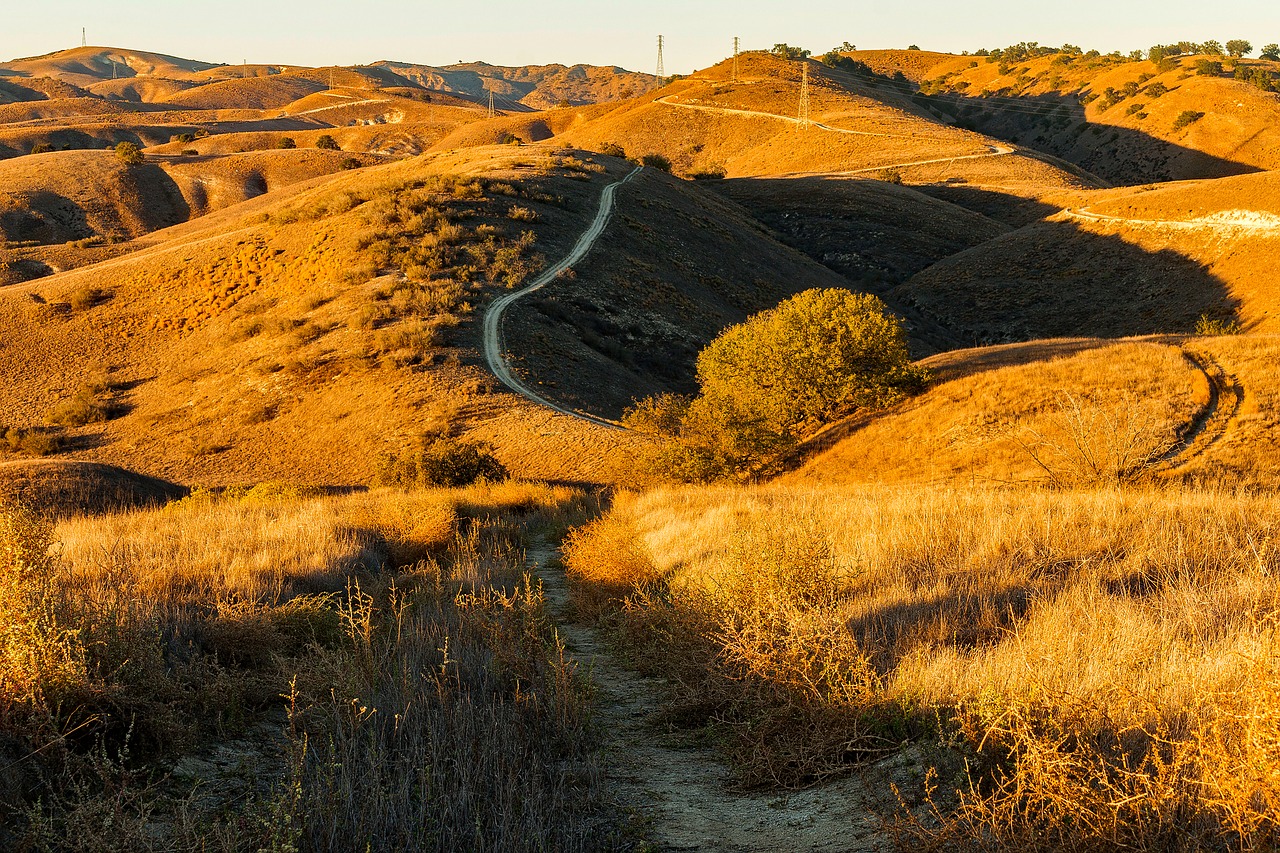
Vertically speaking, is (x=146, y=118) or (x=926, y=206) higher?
(x=146, y=118)

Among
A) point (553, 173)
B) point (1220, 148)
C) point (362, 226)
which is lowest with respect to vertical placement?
point (362, 226)

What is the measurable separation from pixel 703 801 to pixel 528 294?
34.8 m

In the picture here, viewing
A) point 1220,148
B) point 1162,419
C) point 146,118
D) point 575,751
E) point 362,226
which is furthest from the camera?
point 146,118

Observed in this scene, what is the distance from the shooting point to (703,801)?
15.2 ft

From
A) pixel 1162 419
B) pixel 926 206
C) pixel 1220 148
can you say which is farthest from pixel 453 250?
pixel 1220 148

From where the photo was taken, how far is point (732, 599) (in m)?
5.82

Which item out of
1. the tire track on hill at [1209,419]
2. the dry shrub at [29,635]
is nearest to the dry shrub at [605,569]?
the dry shrub at [29,635]

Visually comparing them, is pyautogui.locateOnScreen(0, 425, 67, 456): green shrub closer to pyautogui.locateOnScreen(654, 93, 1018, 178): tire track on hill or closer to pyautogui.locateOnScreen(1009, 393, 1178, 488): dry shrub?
pyautogui.locateOnScreen(1009, 393, 1178, 488): dry shrub

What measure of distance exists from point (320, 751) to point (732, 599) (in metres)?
2.70

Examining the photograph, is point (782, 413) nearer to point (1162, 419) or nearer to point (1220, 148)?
point (1162, 419)

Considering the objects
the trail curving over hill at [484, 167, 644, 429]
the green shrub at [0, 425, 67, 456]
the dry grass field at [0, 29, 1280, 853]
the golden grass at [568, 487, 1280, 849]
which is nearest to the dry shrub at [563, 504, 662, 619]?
the dry grass field at [0, 29, 1280, 853]

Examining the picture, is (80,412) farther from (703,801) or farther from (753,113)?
(753,113)

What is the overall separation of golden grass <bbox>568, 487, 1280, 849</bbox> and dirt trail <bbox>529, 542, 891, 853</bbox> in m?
0.21

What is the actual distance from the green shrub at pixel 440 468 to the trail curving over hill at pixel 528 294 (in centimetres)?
537
